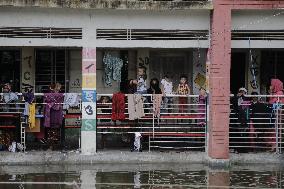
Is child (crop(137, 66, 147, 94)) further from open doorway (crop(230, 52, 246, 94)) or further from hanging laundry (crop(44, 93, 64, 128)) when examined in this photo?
open doorway (crop(230, 52, 246, 94))

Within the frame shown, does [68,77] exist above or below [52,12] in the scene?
below

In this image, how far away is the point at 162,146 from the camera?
50.0 feet

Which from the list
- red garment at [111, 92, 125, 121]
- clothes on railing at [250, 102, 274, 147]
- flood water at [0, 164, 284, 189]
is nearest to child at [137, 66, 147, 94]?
red garment at [111, 92, 125, 121]

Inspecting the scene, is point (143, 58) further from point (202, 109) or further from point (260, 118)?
point (260, 118)

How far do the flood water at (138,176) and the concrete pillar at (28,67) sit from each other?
497cm

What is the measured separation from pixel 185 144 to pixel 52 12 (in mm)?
5045

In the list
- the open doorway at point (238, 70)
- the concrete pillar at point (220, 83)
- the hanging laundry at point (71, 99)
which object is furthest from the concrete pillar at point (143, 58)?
the concrete pillar at point (220, 83)

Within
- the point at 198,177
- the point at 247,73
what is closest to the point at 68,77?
the point at 247,73

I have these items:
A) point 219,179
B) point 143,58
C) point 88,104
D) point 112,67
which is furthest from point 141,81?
point 219,179

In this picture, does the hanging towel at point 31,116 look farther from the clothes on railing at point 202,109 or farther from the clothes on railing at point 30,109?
the clothes on railing at point 202,109

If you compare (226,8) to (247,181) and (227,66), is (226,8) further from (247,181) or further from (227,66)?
(247,181)

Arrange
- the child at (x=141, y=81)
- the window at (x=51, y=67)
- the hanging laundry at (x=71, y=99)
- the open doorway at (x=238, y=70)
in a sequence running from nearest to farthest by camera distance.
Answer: the hanging laundry at (x=71, y=99) → the child at (x=141, y=81) → the open doorway at (x=238, y=70) → the window at (x=51, y=67)

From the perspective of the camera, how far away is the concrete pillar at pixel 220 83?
46.0 feet

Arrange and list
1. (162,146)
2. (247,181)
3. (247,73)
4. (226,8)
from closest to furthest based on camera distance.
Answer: (247,181)
(226,8)
(162,146)
(247,73)
